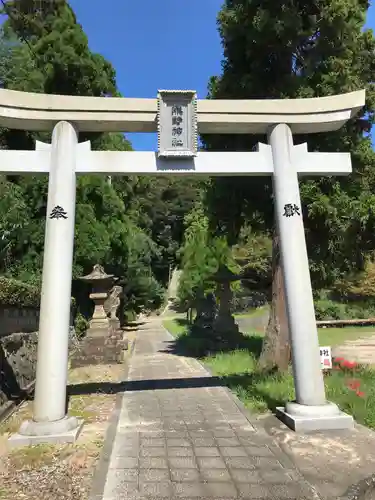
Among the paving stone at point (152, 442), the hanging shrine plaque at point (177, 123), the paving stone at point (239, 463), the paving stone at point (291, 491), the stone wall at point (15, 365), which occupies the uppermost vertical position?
the hanging shrine plaque at point (177, 123)

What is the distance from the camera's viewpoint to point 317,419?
479 cm

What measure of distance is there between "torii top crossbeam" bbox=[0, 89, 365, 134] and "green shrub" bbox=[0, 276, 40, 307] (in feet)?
9.97

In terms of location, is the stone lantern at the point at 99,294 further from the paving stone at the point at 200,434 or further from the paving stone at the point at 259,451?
the paving stone at the point at 259,451

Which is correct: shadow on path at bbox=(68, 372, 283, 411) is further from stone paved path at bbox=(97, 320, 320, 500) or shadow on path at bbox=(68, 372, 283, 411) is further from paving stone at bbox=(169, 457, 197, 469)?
paving stone at bbox=(169, 457, 197, 469)

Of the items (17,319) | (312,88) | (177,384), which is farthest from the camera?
(312,88)

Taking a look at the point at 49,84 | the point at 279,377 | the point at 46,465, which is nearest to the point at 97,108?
the point at 46,465

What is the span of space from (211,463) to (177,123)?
4285 millimetres

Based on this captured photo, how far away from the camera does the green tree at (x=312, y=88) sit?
334 inches

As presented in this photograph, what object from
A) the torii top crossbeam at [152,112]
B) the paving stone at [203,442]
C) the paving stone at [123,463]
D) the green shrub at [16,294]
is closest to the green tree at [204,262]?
the green shrub at [16,294]

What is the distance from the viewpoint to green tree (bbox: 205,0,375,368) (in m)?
8.48

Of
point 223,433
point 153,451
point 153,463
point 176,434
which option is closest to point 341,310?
point 223,433

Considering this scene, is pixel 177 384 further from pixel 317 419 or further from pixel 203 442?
pixel 317 419

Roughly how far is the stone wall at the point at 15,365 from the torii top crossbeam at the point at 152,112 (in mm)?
3725

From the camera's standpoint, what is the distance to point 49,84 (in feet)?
61.7
